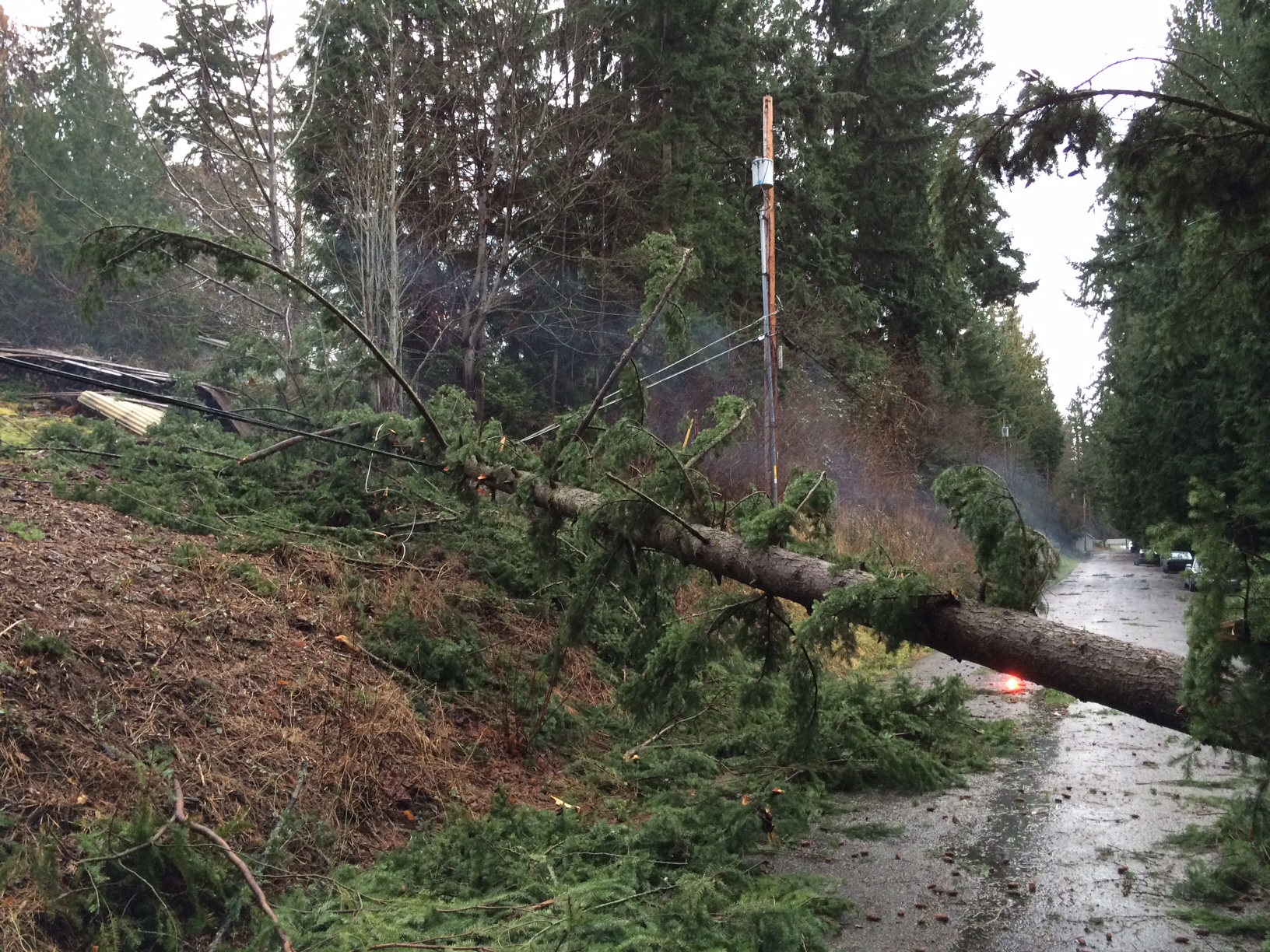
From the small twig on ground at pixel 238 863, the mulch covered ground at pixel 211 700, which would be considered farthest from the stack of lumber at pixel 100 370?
the small twig on ground at pixel 238 863

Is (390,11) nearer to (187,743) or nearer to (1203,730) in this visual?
(187,743)

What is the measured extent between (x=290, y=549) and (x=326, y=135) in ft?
29.8

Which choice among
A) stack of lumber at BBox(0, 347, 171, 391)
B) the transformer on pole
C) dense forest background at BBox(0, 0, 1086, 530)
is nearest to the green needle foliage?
dense forest background at BBox(0, 0, 1086, 530)

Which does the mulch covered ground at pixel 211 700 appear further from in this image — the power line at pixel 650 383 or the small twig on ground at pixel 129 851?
the power line at pixel 650 383

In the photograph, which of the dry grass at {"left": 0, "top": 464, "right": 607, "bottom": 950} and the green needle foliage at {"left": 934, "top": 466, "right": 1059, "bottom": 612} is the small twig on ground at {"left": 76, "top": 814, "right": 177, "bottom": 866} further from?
the green needle foliage at {"left": 934, "top": 466, "right": 1059, "bottom": 612}

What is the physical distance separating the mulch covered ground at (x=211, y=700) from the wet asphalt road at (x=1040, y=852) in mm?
2063

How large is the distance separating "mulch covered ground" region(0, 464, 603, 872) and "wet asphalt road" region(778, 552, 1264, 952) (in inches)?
81.2

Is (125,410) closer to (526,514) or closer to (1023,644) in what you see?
(526,514)

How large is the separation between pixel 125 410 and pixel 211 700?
8481 mm

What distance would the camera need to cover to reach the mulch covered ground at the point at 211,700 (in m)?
4.51

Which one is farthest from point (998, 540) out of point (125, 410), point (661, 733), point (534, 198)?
point (534, 198)

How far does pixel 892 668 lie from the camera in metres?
11.3

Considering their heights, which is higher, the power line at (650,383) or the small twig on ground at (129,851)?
the power line at (650,383)

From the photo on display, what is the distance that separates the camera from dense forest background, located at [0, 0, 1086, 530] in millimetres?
14227
